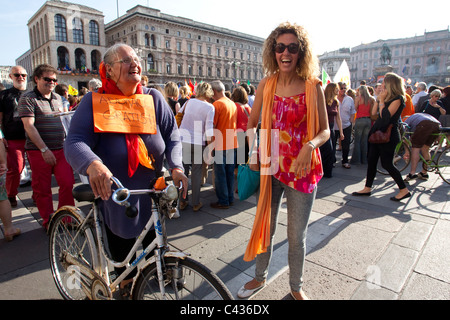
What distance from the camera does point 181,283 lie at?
1.58 metres

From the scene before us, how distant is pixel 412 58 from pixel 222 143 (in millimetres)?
104997

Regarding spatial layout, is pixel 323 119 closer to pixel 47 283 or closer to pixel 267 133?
pixel 267 133

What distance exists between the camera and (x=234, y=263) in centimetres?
282

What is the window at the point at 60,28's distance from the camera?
54800 mm

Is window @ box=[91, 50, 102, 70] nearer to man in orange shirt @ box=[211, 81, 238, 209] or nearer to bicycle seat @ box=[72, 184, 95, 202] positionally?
man in orange shirt @ box=[211, 81, 238, 209]

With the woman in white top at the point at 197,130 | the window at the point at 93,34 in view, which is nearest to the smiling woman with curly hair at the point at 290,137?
the woman in white top at the point at 197,130

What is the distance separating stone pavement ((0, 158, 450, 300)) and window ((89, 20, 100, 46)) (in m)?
66.2

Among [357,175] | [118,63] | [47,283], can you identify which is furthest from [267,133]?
[357,175]

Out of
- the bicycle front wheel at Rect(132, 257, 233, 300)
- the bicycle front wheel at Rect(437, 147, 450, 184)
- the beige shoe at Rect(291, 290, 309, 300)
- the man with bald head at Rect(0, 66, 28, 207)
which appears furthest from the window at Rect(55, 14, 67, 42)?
the beige shoe at Rect(291, 290, 309, 300)

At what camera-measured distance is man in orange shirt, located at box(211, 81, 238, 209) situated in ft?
14.4

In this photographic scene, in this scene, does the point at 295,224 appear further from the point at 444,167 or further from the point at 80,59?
the point at 80,59

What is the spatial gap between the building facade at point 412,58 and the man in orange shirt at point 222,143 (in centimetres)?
8223

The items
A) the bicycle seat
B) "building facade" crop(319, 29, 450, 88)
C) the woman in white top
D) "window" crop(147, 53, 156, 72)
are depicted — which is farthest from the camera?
"building facade" crop(319, 29, 450, 88)

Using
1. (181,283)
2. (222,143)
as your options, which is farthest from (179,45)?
(181,283)
